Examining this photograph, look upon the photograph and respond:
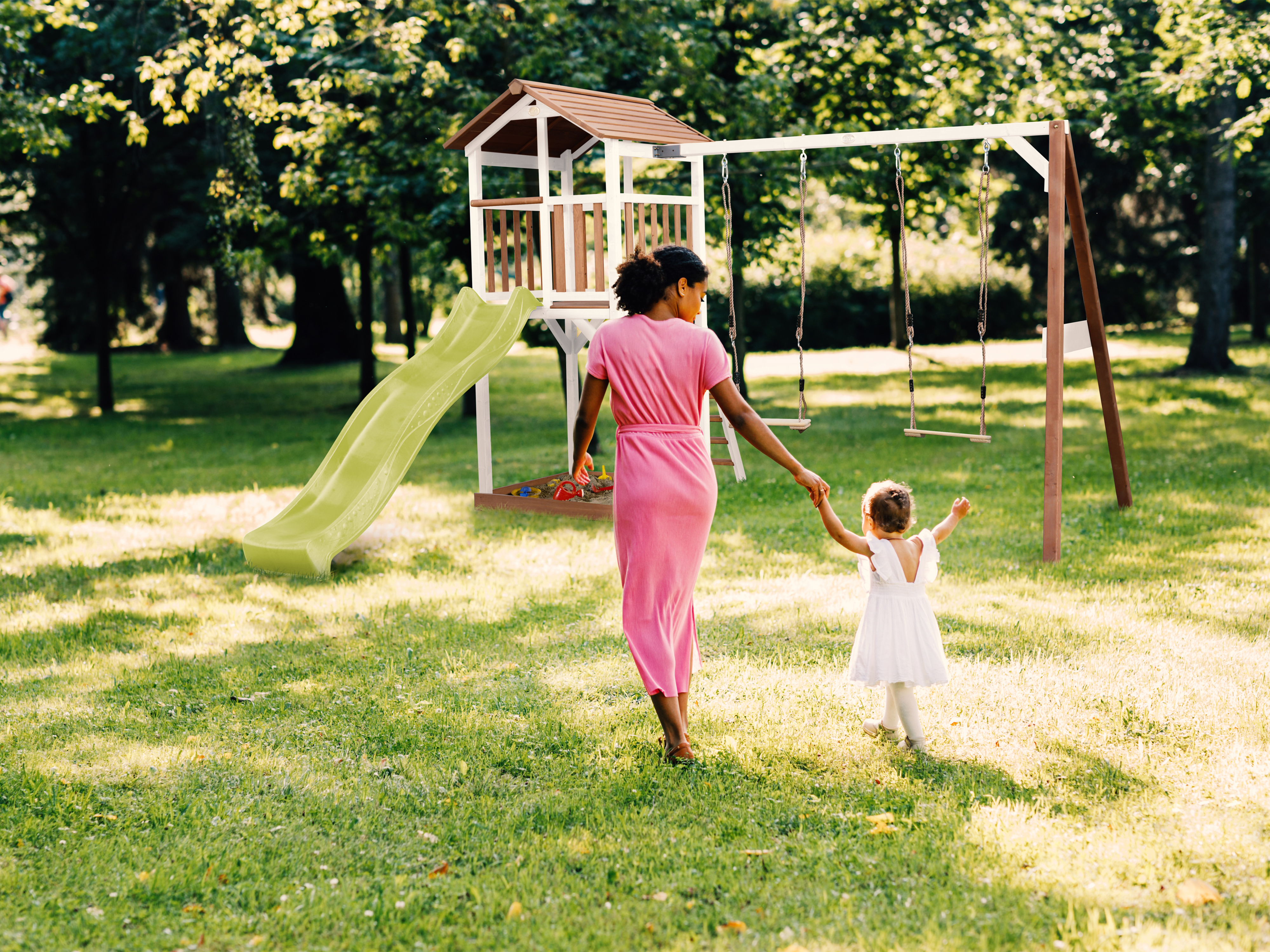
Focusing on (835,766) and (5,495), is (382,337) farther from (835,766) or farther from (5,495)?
(835,766)

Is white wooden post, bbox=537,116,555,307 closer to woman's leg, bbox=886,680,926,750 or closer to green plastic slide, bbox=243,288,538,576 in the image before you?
green plastic slide, bbox=243,288,538,576

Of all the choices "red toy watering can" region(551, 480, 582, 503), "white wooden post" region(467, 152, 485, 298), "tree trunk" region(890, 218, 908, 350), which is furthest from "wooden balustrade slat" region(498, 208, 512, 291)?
"tree trunk" region(890, 218, 908, 350)

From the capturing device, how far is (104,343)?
21031mm

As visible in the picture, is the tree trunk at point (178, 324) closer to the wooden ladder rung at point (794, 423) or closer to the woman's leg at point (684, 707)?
the wooden ladder rung at point (794, 423)

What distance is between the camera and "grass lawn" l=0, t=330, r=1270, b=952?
12.5 feet

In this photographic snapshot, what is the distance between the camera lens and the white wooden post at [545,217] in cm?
888

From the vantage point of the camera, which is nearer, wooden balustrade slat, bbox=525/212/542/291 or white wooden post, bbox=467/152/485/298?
wooden balustrade slat, bbox=525/212/542/291

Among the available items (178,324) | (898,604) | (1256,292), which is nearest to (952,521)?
(898,604)

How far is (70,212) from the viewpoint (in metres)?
24.0

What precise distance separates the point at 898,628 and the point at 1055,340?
3.99 m

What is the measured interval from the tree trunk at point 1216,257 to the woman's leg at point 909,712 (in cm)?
1655

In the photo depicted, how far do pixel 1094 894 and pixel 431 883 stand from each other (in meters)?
2.20

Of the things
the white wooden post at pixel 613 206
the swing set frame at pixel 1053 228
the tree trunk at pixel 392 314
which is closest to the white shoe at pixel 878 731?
the swing set frame at pixel 1053 228

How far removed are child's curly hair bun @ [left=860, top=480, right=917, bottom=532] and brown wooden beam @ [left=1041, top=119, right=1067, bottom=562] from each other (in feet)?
10.6
